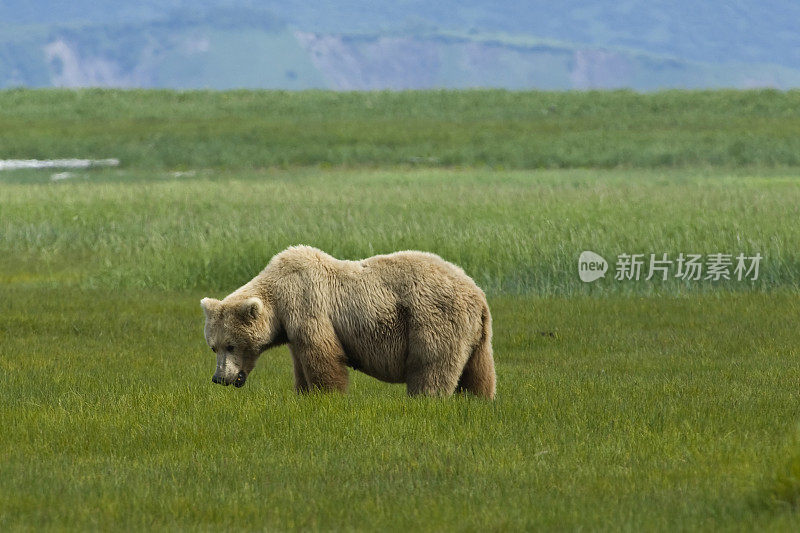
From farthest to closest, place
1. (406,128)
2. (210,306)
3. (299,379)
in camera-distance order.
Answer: (406,128) → (299,379) → (210,306)

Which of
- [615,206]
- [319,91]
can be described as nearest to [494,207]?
[615,206]

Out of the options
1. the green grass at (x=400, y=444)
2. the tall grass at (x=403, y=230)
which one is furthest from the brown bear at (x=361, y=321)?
the tall grass at (x=403, y=230)

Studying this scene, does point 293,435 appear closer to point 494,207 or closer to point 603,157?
point 494,207

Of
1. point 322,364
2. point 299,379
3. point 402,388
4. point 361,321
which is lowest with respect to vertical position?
point 402,388

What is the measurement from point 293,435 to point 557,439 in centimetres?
204

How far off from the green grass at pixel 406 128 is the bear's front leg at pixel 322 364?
47.7 m

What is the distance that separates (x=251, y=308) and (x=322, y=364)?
803 millimetres

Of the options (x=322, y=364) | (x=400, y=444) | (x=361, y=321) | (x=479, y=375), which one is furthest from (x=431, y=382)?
(x=400, y=444)

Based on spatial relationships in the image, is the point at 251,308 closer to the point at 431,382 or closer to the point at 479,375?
the point at 431,382

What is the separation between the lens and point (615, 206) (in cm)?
2856

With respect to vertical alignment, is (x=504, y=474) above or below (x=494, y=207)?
above

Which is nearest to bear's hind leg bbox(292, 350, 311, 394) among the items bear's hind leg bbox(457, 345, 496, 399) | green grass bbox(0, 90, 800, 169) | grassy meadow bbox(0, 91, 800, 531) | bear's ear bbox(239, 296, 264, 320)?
grassy meadow bbox(0, 91, 800, 531)

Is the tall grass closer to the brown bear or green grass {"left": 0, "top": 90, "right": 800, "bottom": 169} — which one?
the brown bear

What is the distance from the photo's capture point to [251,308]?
9.87 meters
